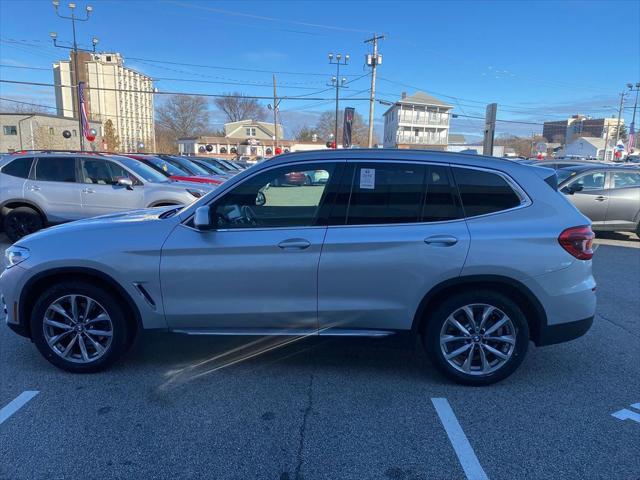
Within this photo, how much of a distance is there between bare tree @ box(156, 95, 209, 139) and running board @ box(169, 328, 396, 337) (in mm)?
95963

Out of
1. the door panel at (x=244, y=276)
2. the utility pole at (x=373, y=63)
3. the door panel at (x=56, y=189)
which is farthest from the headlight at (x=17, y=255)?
the utility pole at (x=373, y=63)

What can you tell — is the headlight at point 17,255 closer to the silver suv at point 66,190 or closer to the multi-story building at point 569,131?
the silver suv at point 66,190

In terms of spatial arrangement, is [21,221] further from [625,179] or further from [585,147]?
[585,147]

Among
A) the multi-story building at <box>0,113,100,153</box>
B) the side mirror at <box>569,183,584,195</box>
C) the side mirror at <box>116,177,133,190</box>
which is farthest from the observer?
the multi-story building at <box>0,113,100,153</box>

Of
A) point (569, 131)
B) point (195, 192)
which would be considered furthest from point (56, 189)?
point (569, 131)

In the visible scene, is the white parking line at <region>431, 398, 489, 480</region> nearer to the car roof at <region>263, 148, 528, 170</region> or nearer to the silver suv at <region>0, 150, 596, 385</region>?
the silver suv at <region>0, 150, 596, 385</region>

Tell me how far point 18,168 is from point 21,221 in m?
1.02

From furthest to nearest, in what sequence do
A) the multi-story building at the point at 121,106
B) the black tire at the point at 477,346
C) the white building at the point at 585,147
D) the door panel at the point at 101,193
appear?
the white building at the point at 585,147, the multi-story building at the point at 121,106, the door panel at the point at 101,193, the black tire at the point at 477,346

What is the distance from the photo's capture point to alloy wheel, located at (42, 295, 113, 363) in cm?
364

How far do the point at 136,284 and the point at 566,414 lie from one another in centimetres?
329

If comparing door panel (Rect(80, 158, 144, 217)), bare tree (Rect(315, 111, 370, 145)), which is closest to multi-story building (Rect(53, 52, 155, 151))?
bare tree (Rect(315, 111, 370, 145))

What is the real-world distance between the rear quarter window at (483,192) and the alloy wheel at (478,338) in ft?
2.42

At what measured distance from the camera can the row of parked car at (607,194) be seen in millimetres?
10305

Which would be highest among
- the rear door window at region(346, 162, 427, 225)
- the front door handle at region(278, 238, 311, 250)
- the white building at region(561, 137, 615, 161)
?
the white building at region(561, 137, 615, 161)
